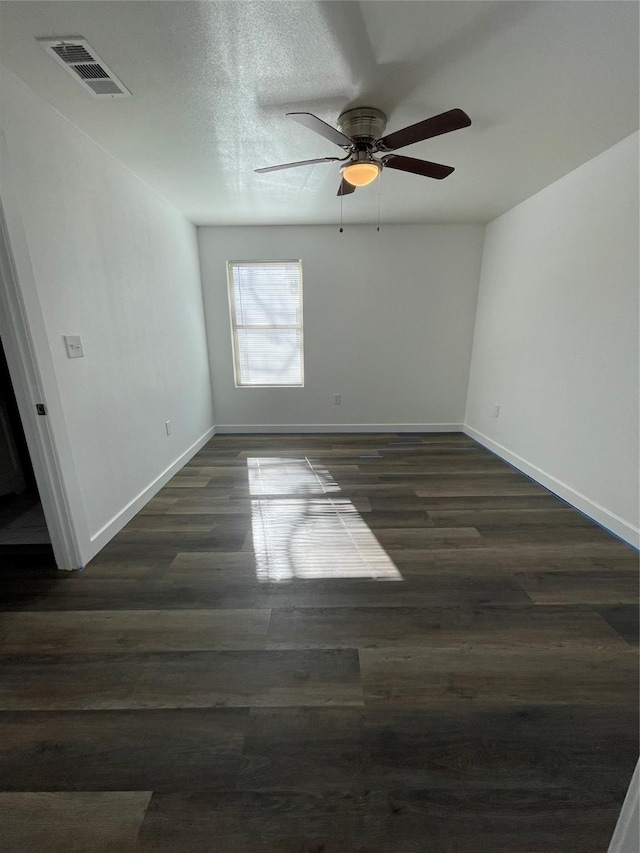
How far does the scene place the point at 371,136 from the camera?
5.98ft

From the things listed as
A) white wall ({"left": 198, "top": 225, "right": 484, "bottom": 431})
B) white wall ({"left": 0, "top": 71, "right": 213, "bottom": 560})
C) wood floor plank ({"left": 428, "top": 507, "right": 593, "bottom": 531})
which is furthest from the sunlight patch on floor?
white wall ({"left": 198, "top": 225, "right": 484, "bottom": 431})

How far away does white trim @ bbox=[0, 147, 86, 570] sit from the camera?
57.7 inches

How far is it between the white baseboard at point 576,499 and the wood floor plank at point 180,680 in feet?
6.52

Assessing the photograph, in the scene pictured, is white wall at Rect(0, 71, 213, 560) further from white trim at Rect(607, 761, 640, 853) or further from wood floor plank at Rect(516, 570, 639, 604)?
wood floor plank at Rect(516, 570, 639, 604)

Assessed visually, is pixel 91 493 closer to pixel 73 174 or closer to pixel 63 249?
pixel 63 249

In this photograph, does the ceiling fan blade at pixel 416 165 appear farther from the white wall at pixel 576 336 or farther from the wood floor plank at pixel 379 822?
the wood floor plank at pixel 379 822

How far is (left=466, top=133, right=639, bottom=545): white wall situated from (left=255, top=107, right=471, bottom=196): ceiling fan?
3.97 ft

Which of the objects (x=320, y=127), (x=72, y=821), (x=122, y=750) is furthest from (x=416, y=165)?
(x=72, y=821)

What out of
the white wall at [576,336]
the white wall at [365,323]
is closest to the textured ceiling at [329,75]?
the white wall at [576,336]

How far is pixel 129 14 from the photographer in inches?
47.6

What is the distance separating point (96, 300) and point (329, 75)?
5.84 feet

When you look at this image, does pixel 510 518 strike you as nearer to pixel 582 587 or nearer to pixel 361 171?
pixel 582 587

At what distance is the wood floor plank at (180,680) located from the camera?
3.91 feet

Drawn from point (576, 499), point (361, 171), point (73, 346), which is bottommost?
point (576, 499)
